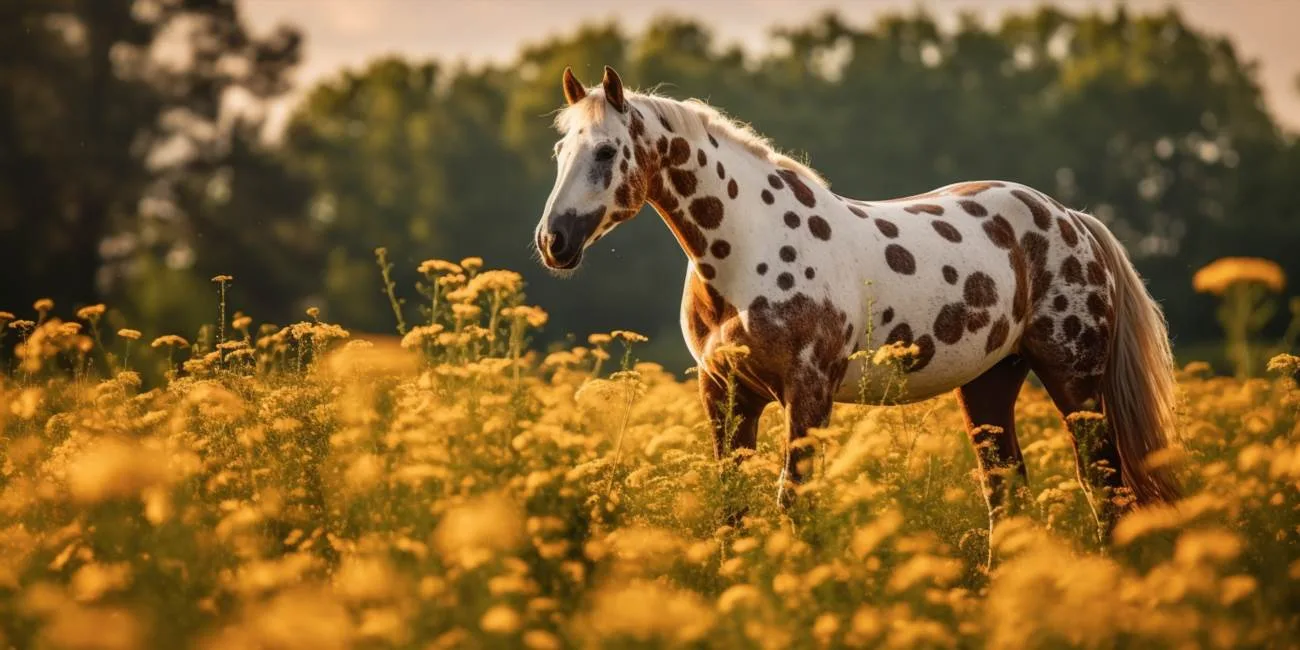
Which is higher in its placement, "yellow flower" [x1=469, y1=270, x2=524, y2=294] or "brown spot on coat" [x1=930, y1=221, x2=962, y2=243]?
"brown spot on coat" [x1=930, y1=221, x2=962, y2=243]

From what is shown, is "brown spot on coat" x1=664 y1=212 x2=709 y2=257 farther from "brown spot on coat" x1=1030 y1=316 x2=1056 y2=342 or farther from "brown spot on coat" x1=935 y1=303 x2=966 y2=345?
"brown spot on coat" x1=1030 y1=316 x2=1056 y2=342

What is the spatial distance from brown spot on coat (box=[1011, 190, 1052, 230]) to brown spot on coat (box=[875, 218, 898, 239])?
1.13 meters

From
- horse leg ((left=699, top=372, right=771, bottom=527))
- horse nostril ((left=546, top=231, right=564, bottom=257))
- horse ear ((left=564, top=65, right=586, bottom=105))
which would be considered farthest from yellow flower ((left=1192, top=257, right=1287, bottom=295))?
horse ear ((left=564, top=65, right=586, bottom=105))

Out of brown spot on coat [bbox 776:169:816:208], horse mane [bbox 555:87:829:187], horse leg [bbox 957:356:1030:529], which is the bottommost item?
horse leg [bbox 957:356:1030:529]

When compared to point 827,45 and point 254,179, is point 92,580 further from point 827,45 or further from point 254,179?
point 827,45

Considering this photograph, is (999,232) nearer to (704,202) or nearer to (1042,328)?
(1042,328)

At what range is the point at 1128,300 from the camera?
797 cm

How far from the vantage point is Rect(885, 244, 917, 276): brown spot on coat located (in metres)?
6.93

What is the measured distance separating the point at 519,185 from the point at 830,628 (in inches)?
1791

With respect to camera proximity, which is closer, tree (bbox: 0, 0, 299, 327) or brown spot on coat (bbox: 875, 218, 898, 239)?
brown spot on coat (bbox: 875, 218, 898, 239)

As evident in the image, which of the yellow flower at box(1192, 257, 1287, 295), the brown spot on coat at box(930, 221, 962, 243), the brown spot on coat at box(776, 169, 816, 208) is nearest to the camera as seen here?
the yellow flower at box(1192, 257, 1287, 295)

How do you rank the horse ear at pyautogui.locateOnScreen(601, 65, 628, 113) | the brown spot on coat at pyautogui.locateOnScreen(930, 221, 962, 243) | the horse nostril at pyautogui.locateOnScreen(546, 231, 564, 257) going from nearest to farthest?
the horse nostril at pyautogui.locateOnScreen(546, 231, 564, 257) → the horse ear at pyautogui.locateOnScreen(601, 65, 628, 113) → the brown spot on coat at pyautogui.locateOnScreen(930, 221, 962, 243)

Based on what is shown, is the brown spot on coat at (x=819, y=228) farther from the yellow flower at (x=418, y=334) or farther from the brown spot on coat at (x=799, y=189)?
the yellow flower at (x=418, y=334)

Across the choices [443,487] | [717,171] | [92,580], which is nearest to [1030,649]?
[443,487]
